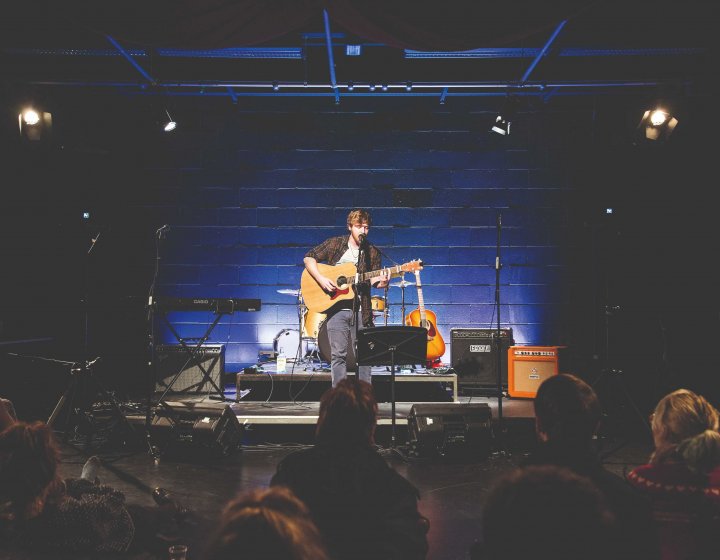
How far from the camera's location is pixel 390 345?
4.64m

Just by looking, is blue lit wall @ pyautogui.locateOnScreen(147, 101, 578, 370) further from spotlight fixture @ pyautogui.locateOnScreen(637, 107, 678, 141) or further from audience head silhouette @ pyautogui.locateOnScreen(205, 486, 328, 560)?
audience head silhouette @ pyautogui.locateOnScreen(205, 486, 328, 560)

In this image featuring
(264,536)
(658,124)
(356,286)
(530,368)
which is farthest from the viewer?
(530,368)

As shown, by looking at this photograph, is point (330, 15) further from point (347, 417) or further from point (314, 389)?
point (314, 389)

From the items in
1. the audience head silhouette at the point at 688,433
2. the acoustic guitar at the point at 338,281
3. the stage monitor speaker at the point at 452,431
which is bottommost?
the stage monitor speaker at the point at 452,431

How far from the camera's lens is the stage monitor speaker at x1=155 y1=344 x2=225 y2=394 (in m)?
6.70

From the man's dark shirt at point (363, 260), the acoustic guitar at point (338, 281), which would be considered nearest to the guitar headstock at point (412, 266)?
the acoustic guitar at point (338, 281)

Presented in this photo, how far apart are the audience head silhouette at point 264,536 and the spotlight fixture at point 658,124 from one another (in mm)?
6580

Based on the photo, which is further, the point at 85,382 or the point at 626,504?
the point at 85,382

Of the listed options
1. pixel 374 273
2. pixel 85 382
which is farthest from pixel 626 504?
pixel 85 382

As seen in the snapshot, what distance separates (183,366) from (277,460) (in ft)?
7.53

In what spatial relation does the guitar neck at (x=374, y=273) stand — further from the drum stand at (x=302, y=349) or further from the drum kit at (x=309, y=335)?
the drum stand at (x=302, y=349)

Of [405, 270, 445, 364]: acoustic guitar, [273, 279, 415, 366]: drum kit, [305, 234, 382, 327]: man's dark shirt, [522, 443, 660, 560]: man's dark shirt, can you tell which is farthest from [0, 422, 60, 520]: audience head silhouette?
[405, 270, 445, 364]: acoustic guitar

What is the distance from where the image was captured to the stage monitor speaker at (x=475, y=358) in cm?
684

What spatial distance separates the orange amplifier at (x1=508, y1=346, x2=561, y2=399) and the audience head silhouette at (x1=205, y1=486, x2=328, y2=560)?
19.9 feet
